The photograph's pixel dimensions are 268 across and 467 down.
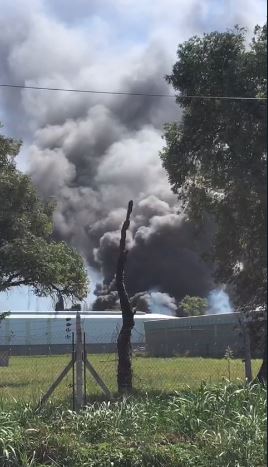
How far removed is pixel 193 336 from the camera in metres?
51.0

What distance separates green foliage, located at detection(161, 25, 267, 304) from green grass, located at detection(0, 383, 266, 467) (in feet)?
5.66

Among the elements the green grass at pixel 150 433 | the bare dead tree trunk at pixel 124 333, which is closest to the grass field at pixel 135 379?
the bare dead tree trunk at pixel 124 333

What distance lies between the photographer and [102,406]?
7.43 metres

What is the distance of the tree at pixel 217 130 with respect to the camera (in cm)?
935

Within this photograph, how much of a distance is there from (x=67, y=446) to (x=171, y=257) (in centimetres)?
9299

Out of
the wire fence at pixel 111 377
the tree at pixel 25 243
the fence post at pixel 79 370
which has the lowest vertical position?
the wire fence at pixel 111 377

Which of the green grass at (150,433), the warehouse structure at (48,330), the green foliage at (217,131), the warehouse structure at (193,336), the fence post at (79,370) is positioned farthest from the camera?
the warehouse structure at (48,330)

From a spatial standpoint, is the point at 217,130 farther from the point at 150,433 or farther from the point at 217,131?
the point at 150,433

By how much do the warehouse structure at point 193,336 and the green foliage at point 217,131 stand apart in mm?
27872

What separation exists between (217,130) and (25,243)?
781cm

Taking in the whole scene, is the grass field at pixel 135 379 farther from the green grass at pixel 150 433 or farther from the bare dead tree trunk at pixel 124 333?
the green grass at pixel 150 433

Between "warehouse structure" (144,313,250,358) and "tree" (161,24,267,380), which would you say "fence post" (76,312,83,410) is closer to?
"tree" (161,24,267,380)

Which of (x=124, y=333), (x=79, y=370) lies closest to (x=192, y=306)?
(x=124, y=333)

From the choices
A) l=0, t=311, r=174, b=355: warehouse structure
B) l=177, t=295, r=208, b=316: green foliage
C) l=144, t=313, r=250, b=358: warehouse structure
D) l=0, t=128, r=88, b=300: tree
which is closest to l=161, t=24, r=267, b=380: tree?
l=0, t=128, r=88, b=300: tree
